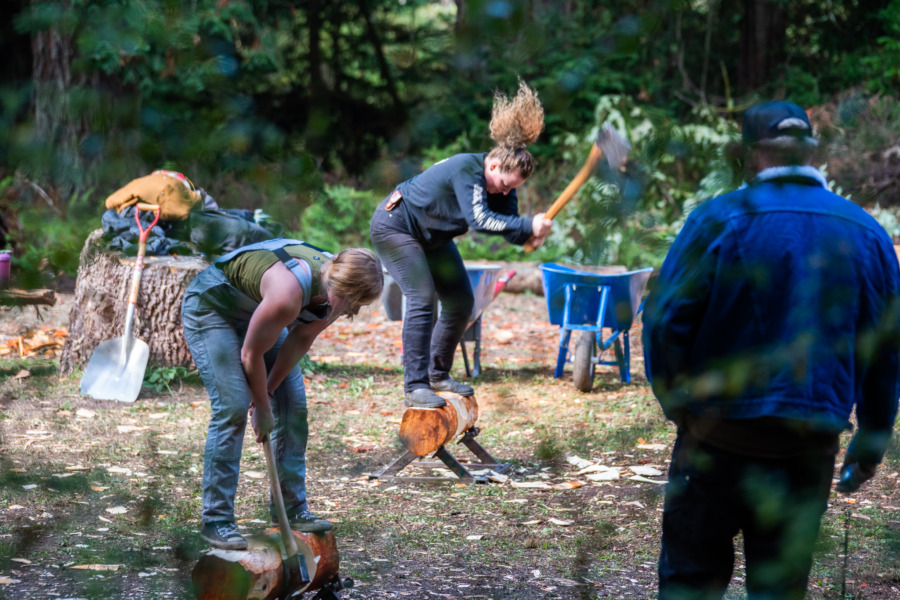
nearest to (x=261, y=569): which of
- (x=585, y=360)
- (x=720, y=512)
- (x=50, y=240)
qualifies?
(x=720, y=512)

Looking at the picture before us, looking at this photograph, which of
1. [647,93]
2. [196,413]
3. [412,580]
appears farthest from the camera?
[196,413]

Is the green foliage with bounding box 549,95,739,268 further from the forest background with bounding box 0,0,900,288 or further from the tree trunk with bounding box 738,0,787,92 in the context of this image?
the tree trunk with bounding box 738,0,787,92

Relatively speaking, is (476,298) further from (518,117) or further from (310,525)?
(518,117)

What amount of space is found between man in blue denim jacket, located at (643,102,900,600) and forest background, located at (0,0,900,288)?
75mm

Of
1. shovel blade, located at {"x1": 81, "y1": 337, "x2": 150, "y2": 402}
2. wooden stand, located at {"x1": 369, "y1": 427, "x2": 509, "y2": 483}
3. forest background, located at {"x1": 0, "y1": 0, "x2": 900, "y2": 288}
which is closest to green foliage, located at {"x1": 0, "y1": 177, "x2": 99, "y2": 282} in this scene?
forest background, located at {"x1": 0, "y1": 0, "x2": 900, "y2": 288}

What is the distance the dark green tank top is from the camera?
2.82m

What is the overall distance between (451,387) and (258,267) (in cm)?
192

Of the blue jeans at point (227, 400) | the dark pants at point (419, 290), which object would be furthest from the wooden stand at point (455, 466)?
the blue jeans at point (227, 400)

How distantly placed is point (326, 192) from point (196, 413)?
508cm

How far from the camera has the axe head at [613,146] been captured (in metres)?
0.90

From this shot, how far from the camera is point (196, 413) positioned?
18.7 ft

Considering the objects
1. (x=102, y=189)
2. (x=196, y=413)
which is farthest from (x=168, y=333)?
(x=102, y=189)

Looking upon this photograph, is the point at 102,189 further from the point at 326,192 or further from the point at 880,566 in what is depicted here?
the point at 880,566

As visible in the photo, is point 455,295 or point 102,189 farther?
point 455,295
